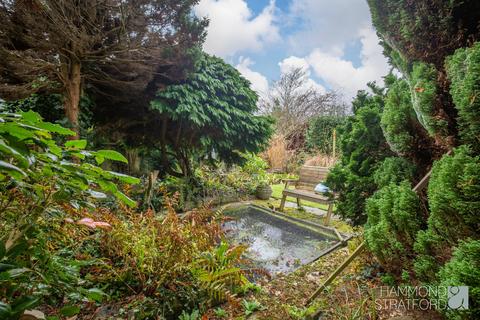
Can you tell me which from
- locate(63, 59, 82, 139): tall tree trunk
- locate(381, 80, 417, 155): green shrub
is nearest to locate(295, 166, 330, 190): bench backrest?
locate(381, 80, 417, 155): green shrub

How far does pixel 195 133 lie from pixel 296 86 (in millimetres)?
11081

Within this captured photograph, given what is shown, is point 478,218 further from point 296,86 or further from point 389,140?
point 296,86

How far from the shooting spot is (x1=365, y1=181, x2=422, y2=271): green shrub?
69.7 inches

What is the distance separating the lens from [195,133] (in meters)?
5.39

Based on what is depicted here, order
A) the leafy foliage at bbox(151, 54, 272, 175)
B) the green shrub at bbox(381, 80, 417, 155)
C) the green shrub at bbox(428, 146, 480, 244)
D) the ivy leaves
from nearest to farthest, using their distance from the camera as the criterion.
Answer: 1. the ivy leaves
2. the green shrub at bbox(428, 146, 480, 244)
3. the green shrub at bbox(381, 80, 417, 155)
4. the leafy foliage at bbox(151, 54, 272, 175)

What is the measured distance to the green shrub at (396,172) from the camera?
7.21 ft

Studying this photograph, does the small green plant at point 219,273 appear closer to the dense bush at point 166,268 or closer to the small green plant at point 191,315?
the dense bush at point 166,268

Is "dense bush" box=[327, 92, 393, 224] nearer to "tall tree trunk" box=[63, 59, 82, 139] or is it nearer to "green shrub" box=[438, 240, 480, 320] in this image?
"green shrub" box=[438, 240, 480, 320]

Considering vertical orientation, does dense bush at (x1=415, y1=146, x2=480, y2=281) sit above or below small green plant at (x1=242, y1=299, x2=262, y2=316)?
above

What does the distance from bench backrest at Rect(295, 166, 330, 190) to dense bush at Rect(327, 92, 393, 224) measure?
322cm

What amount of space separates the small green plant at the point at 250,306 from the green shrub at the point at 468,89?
1.97m

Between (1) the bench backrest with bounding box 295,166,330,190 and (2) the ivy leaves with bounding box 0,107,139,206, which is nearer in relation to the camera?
(2) the ivy leaves with bounding box 0,107,139,206

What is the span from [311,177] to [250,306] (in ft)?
15.9

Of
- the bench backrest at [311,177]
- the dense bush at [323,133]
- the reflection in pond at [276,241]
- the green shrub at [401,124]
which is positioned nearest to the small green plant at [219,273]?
the reflection in pond at [276,241]
